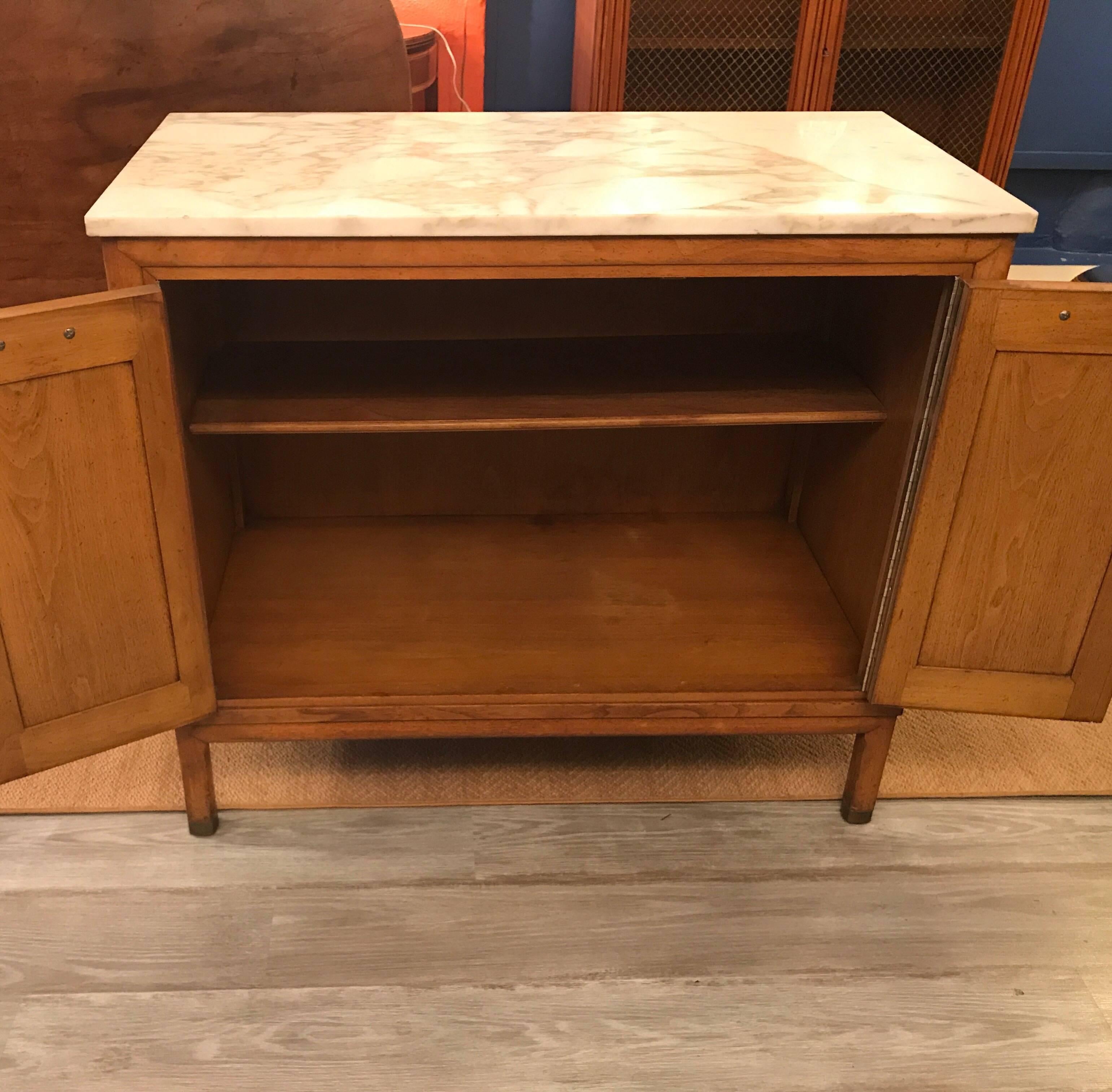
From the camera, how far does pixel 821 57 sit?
2.88 metres

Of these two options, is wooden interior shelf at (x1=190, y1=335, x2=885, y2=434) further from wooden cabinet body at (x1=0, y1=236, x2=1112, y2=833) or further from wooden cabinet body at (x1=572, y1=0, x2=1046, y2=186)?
wooden cabinet body at (x1=572, y1=0, x2=1046, y2=186)

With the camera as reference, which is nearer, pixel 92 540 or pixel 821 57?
pixel 92 540

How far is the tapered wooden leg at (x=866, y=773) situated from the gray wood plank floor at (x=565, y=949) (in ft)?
0.09

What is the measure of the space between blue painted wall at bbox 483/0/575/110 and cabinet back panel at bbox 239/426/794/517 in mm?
1780

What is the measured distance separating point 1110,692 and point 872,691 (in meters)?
0.31

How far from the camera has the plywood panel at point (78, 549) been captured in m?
1.10

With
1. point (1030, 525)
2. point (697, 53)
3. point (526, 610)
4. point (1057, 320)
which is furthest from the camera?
point (697, 53)

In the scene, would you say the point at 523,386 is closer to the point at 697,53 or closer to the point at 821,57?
the point at 697,53

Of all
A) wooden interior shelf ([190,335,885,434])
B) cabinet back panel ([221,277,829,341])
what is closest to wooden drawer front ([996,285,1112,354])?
wooden interior shelf ([190,335,885,434])

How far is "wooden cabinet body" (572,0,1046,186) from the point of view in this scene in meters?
2.82

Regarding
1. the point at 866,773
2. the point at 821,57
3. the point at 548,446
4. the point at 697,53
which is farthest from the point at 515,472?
the point at 821,57

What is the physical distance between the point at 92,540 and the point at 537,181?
0.64 meters

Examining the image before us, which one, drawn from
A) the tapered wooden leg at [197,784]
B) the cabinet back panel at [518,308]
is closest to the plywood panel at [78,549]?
the tapered wooden leg at [197,784]

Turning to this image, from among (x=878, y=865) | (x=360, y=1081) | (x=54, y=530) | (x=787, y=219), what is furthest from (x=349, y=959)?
(x=787, y=219)
